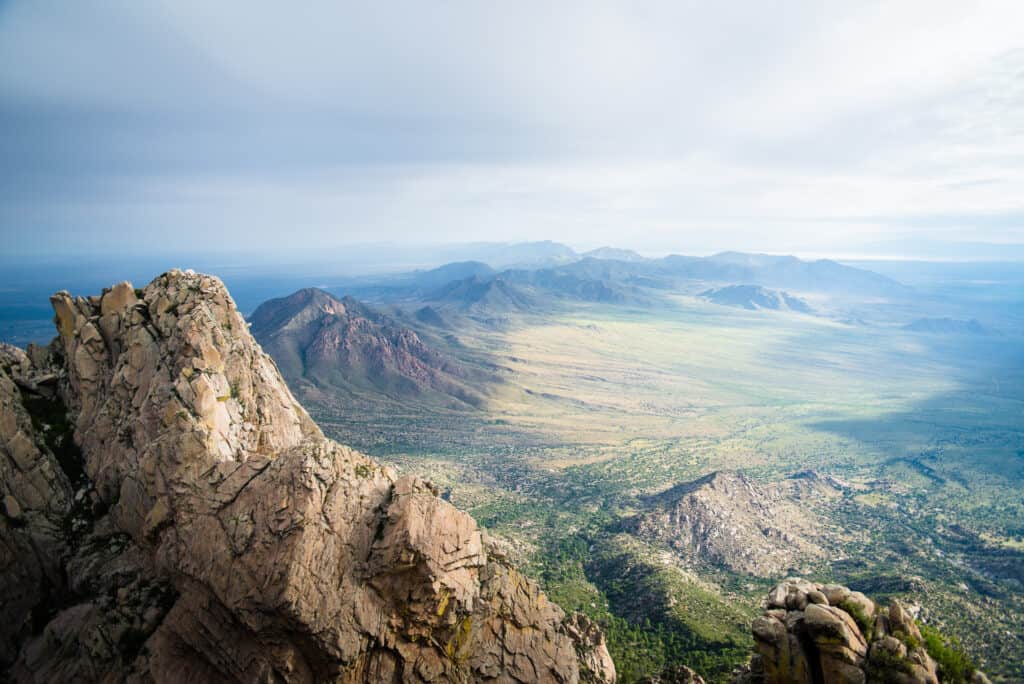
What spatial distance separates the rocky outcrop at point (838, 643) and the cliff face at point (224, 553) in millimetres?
12022

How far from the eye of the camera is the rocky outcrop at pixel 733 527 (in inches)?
3219

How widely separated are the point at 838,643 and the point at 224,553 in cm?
2857

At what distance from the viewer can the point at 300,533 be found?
72.1 ft

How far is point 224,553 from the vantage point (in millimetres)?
22172

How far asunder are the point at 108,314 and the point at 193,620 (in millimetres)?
23275

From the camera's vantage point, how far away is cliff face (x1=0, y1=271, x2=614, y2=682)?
70.9 feet

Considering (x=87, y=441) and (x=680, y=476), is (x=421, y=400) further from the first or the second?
(x=87, y=441)

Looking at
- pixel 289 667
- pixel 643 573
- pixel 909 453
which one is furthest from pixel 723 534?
pixel 909 453

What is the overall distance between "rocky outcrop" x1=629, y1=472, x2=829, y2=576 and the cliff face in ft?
211

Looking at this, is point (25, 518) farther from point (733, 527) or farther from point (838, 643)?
point (733, 527)

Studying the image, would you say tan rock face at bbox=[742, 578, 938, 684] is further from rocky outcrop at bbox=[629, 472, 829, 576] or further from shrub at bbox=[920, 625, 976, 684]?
rocky outcrop at bbox=[629, 472, 829, 576]

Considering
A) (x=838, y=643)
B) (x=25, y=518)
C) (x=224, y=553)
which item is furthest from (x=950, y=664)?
(x=25, y=518)

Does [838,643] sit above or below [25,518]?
below

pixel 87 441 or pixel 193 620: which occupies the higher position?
pixel 87 441
